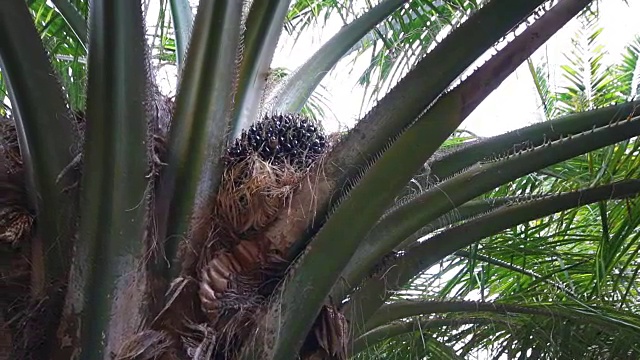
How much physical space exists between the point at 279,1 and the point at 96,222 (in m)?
0.78

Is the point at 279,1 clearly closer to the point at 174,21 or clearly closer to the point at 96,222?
the point at 174,21

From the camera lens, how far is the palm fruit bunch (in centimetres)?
148

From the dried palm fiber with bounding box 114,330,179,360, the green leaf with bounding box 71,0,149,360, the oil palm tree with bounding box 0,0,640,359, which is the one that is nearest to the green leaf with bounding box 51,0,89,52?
the oil palm tree with bounding box 0,0,640,359

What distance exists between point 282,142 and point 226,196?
0.78 feet

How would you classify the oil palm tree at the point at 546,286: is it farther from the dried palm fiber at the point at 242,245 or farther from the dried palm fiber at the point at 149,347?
the dried palm fiber at the point at 149,347

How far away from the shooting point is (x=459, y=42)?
108cm

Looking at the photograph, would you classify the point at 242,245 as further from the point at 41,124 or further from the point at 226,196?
the point at 41,124

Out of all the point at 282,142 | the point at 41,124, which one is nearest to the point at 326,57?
the point at 282,142

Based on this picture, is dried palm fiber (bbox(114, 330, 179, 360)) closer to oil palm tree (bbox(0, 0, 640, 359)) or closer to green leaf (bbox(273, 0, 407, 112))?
oil palm tree (bbox(0, 0, 640, 359))

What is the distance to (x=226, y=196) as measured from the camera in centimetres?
134

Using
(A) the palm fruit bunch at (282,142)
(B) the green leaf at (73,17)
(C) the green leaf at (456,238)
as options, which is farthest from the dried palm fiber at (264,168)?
(B) the green leaf at (73,17)

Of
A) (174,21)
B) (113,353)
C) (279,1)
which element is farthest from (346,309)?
(174,21)

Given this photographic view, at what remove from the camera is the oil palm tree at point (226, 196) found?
108cm

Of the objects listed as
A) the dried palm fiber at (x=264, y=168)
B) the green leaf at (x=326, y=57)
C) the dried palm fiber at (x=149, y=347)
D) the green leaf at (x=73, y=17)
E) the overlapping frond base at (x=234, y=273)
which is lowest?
the dried palm fiber at (x=149, y=347)
